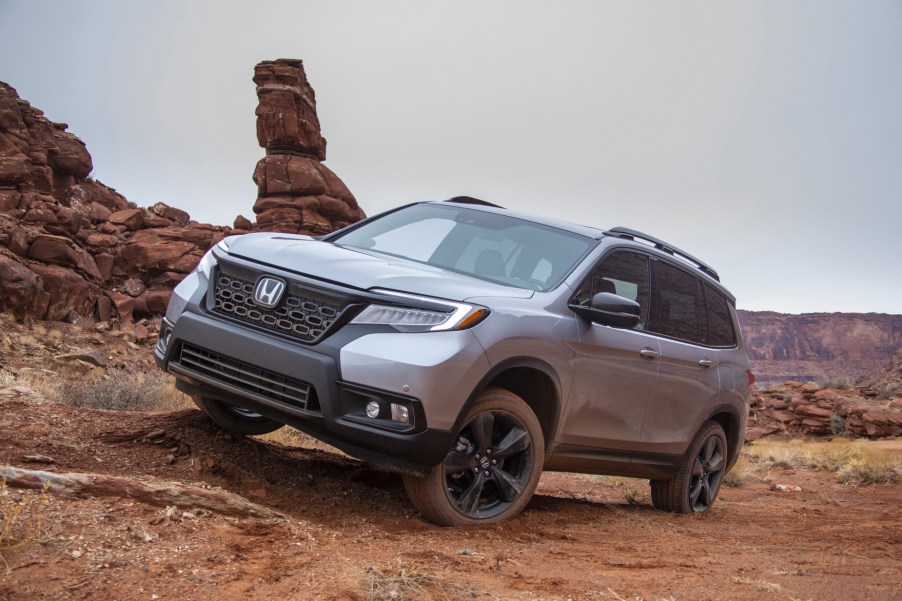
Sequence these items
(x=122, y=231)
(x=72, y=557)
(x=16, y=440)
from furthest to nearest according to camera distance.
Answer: (x=122, y=231) < (x=16, y=440) < (x=72, y=557)

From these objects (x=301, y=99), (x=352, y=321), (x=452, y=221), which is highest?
(x=301, y=99)

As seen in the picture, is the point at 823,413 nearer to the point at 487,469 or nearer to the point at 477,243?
the point at 477,243

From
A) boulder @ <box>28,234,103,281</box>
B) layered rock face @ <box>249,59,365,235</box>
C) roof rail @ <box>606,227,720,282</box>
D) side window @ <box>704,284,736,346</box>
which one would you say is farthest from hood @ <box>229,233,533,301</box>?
layered rock face @ <box>249,59,365,235</box>

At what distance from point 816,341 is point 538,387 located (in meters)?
104

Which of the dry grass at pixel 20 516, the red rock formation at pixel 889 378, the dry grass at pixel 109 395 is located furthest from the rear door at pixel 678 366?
the red rock formation at pixel 889 378

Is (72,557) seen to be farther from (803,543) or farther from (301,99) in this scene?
(301,99)

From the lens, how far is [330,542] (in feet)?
12.3

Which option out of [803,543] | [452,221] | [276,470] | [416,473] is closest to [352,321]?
[416,473]

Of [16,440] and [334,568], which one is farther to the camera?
[16,440]

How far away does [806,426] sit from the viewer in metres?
31.0

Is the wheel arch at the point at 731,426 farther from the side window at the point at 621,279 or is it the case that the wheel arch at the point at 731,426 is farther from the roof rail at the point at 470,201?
the roof rail at the point at 470,201

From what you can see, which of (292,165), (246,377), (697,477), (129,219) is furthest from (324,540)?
(292,165)

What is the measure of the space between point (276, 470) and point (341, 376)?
64.2 inches

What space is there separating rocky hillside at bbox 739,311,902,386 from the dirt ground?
315 feet
